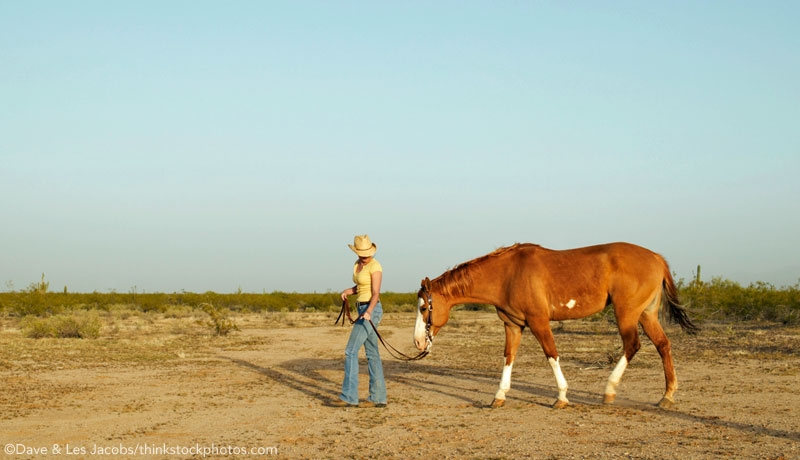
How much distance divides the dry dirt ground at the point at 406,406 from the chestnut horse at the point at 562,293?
29.9 inches

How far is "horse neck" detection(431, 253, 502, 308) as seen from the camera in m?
8.63

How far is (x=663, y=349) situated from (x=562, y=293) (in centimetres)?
149

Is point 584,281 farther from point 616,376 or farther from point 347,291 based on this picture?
point 347,291

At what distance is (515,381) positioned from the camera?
10664 millimetres

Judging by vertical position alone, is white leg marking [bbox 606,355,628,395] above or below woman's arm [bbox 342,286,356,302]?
below

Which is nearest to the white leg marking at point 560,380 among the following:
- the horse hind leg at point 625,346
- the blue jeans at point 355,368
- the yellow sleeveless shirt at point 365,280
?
the horse hind leg at point 625,346

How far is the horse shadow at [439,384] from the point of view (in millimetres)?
7340

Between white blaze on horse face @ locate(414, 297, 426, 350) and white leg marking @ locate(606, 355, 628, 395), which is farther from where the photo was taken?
white blaze on horse face @ locate(414, 297, 426, 350)

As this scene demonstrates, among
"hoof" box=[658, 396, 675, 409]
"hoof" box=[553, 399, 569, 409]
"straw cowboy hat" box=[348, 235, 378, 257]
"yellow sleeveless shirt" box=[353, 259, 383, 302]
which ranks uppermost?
"straw cowboy hat" box=[348, 235, 378, 257]

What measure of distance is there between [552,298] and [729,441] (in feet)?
8.91

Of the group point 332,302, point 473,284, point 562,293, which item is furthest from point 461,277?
point 332,302

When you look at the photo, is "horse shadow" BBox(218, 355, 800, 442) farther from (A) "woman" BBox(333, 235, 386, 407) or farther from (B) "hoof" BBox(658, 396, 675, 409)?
(A) "woman" BBox(333, 235, 386, 407)

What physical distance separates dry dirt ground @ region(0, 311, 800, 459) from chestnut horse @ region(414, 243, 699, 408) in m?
0.76

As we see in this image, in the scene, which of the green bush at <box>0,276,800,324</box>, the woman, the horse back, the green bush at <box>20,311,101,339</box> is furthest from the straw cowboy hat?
the green bush at <box>20,311,101,339</box>
